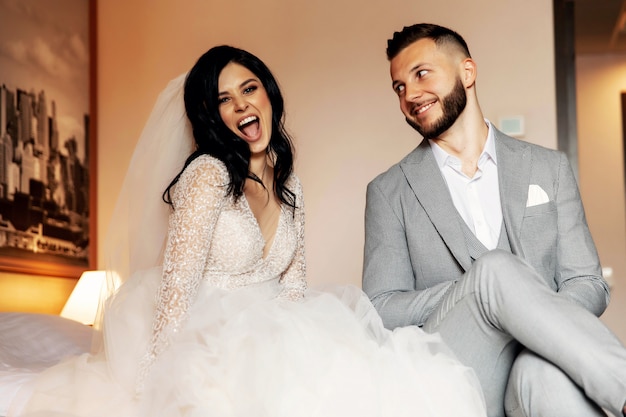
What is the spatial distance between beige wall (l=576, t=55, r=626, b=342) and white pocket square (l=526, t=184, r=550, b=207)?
3521 mm

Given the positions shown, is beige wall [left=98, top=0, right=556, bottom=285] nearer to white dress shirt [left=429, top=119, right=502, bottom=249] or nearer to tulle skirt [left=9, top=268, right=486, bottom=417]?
white dress shirt [left=429, top=119, right=502, bottom=249]

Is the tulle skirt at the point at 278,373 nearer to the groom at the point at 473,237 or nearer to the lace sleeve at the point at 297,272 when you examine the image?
the groom at the point at 473,237

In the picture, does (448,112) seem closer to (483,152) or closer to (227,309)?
(483,152)

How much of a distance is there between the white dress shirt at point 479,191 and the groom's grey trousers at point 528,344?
522 mm

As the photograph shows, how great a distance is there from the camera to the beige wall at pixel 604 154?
5.50 meters

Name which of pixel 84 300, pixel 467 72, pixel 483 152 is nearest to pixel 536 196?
pixel 483 152

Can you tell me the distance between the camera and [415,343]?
1.65 m

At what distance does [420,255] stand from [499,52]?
2016mm

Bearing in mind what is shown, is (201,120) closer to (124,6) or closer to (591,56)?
(124,6)

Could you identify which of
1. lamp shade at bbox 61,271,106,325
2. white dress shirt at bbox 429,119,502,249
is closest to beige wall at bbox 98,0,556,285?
lamp shade at bbox 61,271,106,325

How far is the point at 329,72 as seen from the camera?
13.6 feet

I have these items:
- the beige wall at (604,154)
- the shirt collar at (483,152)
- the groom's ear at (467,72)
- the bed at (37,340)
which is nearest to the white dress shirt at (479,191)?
the shirt collar at (483,152)

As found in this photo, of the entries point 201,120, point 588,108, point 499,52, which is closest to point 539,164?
point 201,120

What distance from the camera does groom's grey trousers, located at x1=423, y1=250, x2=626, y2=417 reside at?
1425mm
